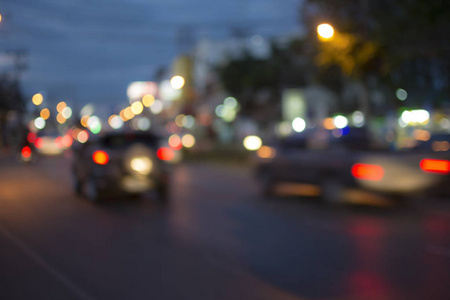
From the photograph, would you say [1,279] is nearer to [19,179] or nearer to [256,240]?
[256,240]

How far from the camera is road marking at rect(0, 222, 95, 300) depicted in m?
6.54

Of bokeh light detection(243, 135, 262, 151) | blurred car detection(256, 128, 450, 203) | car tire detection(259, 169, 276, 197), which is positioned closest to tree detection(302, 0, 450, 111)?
blurred car detection(256, 128, 450, 203)

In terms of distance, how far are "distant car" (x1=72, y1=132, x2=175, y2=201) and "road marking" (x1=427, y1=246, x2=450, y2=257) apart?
7417 millimetres

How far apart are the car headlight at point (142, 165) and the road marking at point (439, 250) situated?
24.4ft

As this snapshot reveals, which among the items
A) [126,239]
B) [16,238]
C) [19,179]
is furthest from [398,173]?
[19,179]

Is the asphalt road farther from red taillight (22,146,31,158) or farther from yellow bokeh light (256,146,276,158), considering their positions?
red taillight (22,146,31,158)

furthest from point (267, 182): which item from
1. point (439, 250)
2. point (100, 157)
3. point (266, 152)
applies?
point (439, 250)

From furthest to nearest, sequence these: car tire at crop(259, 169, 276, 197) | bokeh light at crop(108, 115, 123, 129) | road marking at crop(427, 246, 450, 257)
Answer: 1. bokeh light at crop(108, 115, 123, 129)
2. car tire at crop(259, 169, 276, 197)
3. road marking at crop(427, 246, 450, 257)

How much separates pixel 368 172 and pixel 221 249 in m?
5.35

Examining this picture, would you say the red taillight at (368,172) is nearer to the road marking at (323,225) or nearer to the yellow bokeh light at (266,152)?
the road marking at (323,225)

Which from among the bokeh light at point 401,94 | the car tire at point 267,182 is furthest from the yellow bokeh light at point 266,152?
the bokeh light at point 401,94

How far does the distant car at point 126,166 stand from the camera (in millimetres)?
14234

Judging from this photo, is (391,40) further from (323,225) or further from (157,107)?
(157,107)

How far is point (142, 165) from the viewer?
1444cm
